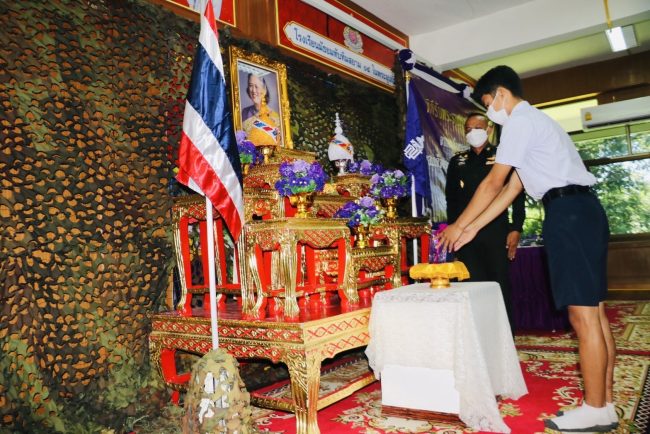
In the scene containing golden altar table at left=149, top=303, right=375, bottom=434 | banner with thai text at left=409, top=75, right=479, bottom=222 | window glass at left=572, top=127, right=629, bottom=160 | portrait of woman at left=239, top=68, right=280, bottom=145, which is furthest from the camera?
window glass at left=572, top=127, right=629, bottom=160

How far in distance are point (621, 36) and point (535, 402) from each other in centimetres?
413

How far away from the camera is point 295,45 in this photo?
391 centimetres

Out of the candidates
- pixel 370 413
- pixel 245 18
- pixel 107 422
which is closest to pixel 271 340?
pixel 370 413

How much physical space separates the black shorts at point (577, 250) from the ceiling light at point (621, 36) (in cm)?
364

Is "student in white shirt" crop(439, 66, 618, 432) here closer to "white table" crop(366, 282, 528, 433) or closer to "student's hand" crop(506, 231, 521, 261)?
"white table" crop(366, 282, 528, 433)

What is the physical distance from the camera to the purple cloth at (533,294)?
434cm

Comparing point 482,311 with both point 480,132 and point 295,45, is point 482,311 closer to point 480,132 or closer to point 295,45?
point 480,132

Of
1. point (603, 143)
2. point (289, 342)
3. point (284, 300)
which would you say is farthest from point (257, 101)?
point (603, 143)

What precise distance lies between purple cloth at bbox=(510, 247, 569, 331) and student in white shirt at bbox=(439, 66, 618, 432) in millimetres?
2500

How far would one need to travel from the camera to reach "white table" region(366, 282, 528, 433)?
1.97 metres

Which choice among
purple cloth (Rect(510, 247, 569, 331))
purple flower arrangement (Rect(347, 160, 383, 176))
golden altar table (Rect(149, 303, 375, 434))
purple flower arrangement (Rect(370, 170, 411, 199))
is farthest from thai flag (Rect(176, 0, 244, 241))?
purple cloth (Rect(510, 247, 569, 331))

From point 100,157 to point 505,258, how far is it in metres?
2.57

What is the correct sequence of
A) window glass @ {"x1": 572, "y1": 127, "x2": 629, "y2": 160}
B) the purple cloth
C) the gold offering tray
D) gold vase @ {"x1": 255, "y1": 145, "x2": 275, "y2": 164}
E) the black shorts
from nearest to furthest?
the black shorts < the gold offering tray < gold vase @ {"x1": 255, "y1": 145, "x2": 275, "y2": 164} < the purple cloth < window glass @ {"x1": 572, "y1": 127, "x2": 629, "y2": 160}

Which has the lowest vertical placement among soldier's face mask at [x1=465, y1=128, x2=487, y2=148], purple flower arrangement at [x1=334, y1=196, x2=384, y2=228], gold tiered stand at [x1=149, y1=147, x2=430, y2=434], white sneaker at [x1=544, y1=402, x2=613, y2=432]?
white sneaker at [x1=544, y1=402, x2=613, y2=432]
